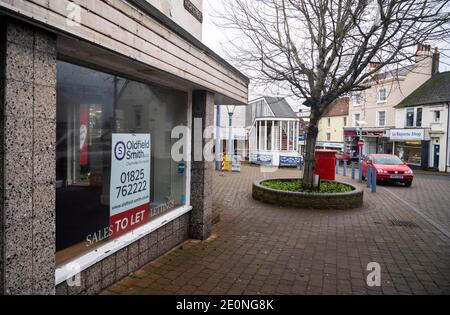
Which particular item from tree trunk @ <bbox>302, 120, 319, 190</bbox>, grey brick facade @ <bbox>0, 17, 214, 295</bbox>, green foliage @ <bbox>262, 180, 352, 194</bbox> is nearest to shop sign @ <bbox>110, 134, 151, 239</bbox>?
grey brick facade @ <bbox>0, 17, 214, 295</bbox>

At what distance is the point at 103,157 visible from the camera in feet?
13.7

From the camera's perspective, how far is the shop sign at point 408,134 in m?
28.5

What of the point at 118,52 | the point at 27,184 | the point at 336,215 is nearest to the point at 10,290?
the point at 27,184

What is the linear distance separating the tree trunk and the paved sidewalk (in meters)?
1.72

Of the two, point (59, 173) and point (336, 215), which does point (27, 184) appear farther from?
point (336, 215)

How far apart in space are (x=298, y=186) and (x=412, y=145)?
23.5m

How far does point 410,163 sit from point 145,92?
100 feet

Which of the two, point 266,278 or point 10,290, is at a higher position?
point 10,290

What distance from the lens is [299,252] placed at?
5.81 m

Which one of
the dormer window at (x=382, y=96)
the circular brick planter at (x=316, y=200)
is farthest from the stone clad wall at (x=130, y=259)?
the dormer window at (x=382, y=96)

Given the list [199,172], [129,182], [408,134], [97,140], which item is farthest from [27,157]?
[408,134]

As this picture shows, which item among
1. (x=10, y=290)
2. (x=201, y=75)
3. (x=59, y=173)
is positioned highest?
(x=201, y=75)

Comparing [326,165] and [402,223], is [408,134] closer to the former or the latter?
[326,165]

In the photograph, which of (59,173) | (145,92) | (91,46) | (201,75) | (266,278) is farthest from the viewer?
(201,75)
